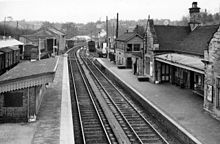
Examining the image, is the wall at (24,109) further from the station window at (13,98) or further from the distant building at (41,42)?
the distant building at (41,42)

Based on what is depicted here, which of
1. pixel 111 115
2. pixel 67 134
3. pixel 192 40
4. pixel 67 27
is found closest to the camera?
pixel 67 134

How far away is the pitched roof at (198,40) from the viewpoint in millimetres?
23867

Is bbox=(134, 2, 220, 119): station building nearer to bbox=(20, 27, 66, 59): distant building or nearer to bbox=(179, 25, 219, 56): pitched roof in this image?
bbox=(179, 25, 219, 56): pitched roof

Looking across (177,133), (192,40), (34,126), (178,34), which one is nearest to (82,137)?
(34,126)

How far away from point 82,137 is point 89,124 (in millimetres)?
2504

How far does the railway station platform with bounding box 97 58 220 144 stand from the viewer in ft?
43.9

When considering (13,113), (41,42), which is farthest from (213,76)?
(41,42)

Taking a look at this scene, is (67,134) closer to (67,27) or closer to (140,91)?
(140,91)

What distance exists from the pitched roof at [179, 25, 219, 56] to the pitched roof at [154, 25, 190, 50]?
105 cm

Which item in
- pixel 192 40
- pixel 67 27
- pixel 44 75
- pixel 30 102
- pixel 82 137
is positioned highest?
pixel 67 27

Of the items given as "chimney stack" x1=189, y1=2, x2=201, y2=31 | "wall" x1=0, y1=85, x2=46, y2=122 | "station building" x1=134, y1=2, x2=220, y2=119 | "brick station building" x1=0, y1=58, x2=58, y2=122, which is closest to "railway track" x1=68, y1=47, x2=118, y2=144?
"wall" x1=0, y1=85, x2=46, y2=122

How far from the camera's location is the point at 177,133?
13977 millimetres

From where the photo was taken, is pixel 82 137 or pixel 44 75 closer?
pixel 82 137

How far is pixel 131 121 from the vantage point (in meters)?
17.1
